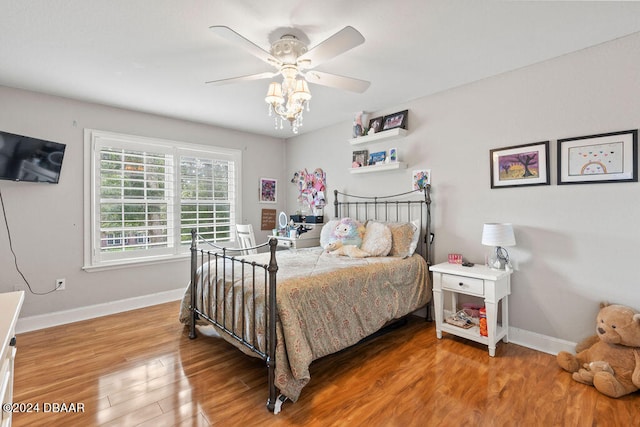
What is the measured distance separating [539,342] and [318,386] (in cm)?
190

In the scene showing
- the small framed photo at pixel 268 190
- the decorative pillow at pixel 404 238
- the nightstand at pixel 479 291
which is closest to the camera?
the nightstand at pixel 479 291

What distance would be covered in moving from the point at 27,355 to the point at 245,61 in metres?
2.95

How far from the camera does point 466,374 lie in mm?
2148

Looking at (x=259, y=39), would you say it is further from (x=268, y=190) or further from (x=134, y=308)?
(x=134, y=308)

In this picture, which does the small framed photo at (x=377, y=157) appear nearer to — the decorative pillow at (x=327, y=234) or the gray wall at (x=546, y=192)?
the gray wall at (x=546, y=192)

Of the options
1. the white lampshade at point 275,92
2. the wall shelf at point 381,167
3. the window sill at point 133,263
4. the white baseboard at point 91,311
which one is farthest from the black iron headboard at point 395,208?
the white baseboard at point 91,311

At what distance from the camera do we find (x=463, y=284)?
2576 mm

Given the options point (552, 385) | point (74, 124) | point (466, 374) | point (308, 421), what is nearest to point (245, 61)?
point (74, 124)

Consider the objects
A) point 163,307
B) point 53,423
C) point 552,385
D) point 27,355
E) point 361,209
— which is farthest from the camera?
point 361,209

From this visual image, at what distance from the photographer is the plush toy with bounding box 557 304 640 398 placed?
6.16 feet

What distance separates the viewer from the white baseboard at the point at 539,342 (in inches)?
94.3

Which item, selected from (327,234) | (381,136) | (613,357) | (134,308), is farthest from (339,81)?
(134,308)

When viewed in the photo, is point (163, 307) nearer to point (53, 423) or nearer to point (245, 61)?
point (53, 423)

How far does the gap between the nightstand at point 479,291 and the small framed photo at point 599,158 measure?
0.93 m
